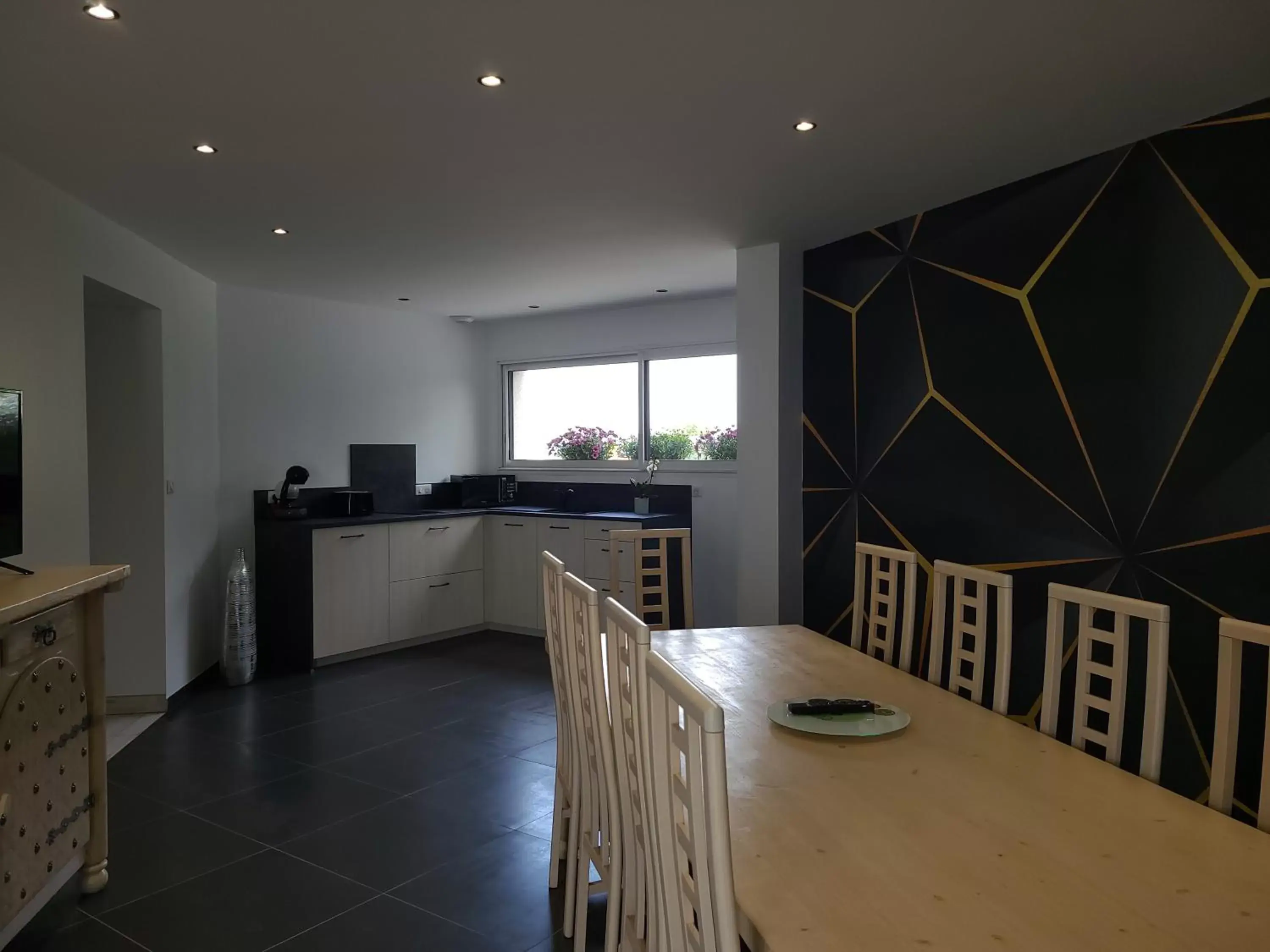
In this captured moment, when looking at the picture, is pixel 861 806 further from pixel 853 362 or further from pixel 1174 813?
pixel 853 362

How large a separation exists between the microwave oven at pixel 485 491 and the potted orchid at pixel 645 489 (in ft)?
3.66

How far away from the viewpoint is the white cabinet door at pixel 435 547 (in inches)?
232

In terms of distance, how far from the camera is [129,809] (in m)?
3.32

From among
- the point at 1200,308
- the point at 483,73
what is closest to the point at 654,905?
the point at 483,73

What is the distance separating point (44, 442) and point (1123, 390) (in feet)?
13.3

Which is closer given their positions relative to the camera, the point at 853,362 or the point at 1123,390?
the point at 1123,390

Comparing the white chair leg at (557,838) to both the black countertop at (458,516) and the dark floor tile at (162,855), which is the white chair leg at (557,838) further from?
the black countertop at (458,516)

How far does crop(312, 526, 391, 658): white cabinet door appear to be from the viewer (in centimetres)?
546

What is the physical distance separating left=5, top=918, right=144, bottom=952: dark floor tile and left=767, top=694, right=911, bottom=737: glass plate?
1880 millimetres

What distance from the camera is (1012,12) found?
2.19 m

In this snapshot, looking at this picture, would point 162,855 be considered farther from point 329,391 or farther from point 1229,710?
point 329,391

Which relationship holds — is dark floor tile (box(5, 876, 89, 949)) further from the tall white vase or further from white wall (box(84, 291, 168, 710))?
the tall white vase

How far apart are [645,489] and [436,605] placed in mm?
1674

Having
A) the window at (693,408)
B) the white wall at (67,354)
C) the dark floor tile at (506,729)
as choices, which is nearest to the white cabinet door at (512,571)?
the window at (693,408)
